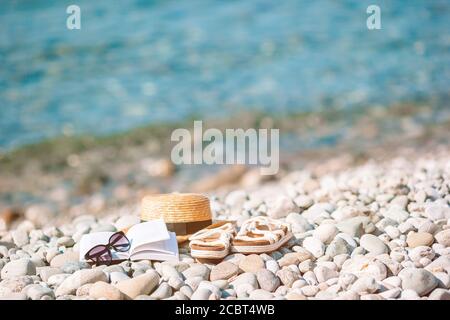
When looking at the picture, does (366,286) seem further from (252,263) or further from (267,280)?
(252,263)

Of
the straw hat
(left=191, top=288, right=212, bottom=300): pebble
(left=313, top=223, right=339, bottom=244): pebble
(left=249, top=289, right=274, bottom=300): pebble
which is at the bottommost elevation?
(left=249, top=289, right=274, bottom=300): pebble

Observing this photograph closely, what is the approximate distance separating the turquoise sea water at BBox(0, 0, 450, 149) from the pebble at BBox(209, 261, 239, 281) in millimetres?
5402

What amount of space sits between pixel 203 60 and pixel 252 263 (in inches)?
286

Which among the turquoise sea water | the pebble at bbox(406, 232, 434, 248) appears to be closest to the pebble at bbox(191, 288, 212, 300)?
the pebble at bbox(406, 232, 434, 248)

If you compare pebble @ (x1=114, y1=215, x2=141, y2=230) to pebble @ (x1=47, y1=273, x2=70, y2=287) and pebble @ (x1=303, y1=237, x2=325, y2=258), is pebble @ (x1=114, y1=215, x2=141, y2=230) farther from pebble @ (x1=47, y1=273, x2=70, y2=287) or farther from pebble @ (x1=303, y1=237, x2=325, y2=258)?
pebble @ (x1=303, y1=237, x2=325, y2=258)

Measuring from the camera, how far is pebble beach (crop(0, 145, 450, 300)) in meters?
2.58

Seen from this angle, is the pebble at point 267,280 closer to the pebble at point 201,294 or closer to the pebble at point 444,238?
the pebble at point 201,294

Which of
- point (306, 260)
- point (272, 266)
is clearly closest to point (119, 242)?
point (272, 266)

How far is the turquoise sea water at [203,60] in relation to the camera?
330 inches

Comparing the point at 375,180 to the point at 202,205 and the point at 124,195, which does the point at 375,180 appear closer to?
the point at 202,205

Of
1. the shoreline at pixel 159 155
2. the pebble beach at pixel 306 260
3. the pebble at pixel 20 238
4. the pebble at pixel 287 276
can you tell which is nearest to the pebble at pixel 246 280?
the pebble beach at pixel 306 260

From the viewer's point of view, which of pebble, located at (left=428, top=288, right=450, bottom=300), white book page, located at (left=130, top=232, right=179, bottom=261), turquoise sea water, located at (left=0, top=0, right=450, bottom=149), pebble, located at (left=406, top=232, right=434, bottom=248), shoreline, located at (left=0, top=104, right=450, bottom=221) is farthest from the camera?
turquoise sea water, located at (left=0, top=0, right=450, bottom=149)

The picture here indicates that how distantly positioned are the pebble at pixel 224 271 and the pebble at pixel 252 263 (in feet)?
0.12

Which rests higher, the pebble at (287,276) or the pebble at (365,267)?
the pebble at (365,267)
